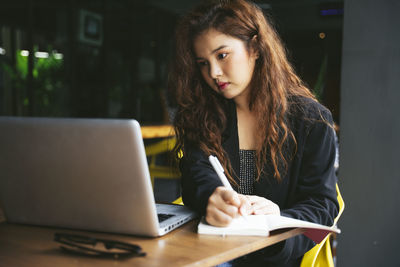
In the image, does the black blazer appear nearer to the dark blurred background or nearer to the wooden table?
the wooden table

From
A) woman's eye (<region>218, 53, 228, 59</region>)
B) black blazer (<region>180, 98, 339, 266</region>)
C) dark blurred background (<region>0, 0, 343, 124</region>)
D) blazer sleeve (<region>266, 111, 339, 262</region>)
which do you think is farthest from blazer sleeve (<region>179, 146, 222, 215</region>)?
dark blurred background (<region>0, 0, 343, 124</region>)

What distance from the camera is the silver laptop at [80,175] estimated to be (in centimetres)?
87

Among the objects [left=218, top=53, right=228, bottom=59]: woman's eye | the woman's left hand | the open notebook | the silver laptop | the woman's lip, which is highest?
[left=218, top=53, right=228, bottom=59]: woman's eye

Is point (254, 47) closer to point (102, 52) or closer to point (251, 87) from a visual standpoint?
point (251, 87)

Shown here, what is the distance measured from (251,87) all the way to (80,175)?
32.5 inches

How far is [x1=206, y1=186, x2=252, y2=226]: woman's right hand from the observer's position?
3.23 ft

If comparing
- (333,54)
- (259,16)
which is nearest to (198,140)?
(259,16)

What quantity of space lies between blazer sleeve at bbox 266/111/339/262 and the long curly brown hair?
77 mm

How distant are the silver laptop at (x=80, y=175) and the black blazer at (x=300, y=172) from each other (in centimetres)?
31

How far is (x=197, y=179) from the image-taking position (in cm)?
137

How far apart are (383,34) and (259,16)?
2.53ft

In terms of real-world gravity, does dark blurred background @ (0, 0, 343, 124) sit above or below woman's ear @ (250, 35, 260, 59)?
above

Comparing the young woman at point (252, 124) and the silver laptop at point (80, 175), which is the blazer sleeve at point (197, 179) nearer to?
the young woman at point (252, 124)

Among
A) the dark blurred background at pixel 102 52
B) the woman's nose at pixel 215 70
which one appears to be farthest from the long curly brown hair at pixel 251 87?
the dark blurred background at pixel 102 52
